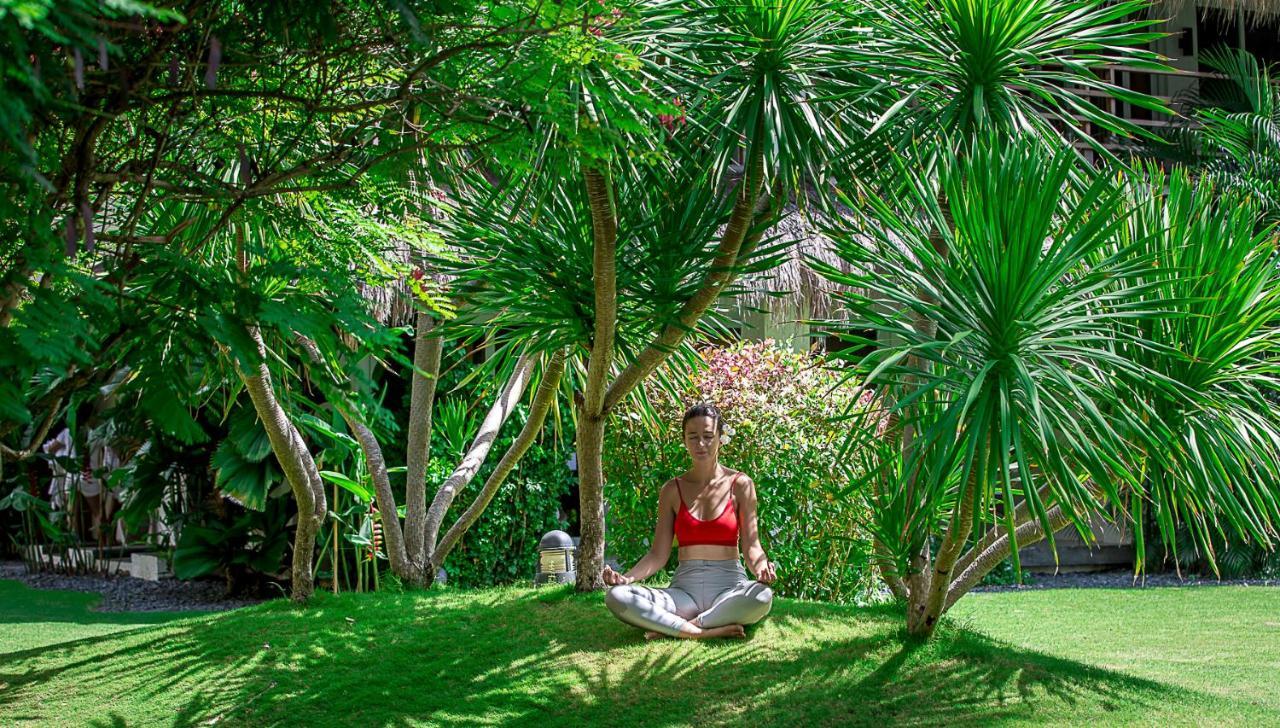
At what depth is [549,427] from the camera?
10500mm

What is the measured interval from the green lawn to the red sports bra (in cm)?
47

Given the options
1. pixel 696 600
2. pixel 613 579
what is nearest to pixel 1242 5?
pixel 696 600

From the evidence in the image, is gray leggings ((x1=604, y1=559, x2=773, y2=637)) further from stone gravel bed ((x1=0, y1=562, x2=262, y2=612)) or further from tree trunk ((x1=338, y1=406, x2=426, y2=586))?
stone gravel bed ((x1=0, y1=562, x2=262, y2=612))

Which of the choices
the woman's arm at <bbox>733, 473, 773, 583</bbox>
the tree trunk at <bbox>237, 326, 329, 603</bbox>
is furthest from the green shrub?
the woman's arm at <bbox>733, 473, 773, 583</bbox>

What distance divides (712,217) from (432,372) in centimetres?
248

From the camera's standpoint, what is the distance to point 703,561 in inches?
218

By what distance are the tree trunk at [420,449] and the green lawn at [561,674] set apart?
0.58m

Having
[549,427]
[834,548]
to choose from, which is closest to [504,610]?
[834,548]

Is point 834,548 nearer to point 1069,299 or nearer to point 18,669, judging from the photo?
point 1069,299

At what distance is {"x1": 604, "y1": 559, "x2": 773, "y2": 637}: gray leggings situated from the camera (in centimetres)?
529

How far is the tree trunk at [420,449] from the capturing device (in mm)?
7469

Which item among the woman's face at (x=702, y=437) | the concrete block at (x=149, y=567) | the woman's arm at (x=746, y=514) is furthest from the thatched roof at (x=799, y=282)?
the concrete block at (x=149, y=567)

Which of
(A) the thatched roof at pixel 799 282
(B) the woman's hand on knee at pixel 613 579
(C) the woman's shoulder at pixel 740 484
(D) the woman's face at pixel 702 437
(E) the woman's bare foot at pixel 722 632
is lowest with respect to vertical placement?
(E) the woman's bare foot at pixel 722 632

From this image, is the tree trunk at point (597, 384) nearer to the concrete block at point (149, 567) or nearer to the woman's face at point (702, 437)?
the woman's face at point (702, 437)
